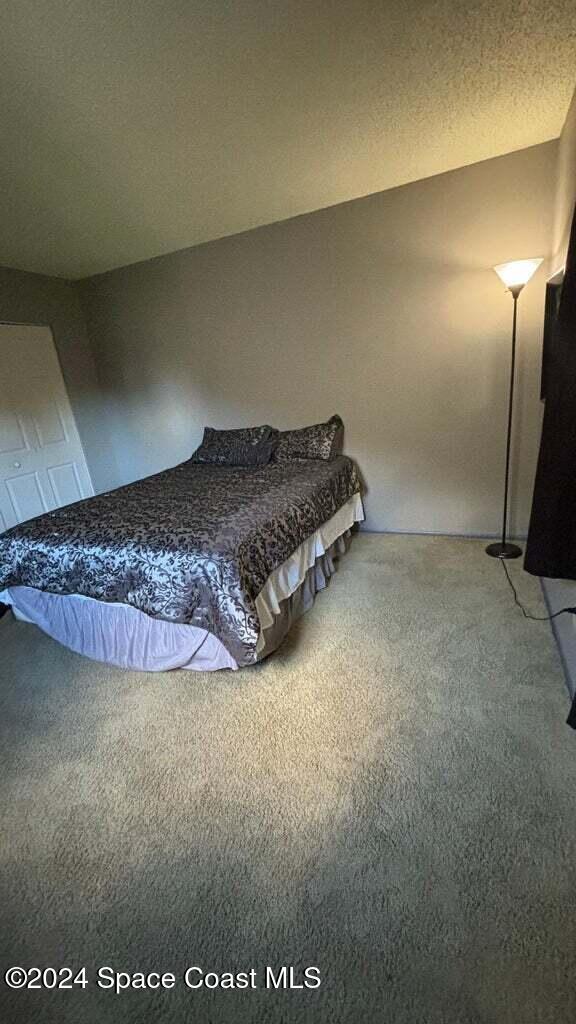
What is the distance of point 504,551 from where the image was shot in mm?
2740

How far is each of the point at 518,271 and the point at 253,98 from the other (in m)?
1.48

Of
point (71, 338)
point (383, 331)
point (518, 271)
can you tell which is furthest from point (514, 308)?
point (71, 338)

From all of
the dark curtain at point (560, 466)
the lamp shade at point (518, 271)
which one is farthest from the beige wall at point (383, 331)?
the dark curtain at point (560, 466)

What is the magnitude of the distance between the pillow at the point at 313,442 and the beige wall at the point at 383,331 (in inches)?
4.8

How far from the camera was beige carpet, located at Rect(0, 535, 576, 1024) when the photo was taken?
950mm

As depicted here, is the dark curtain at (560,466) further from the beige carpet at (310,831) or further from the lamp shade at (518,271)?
Answer: the lamp shade at (518,271)

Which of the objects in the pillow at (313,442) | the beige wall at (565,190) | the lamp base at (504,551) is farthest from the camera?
the pillow at (313,442)

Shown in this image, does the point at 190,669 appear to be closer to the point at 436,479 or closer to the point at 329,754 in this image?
the point at 329,754

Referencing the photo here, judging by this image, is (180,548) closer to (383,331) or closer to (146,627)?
(146,627)

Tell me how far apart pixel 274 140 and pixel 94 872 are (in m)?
2.93

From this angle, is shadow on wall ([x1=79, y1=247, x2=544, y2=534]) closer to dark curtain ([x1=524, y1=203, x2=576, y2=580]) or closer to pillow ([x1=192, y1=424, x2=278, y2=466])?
pillow ([x1=192, y1=424, x2=278, y2=466])

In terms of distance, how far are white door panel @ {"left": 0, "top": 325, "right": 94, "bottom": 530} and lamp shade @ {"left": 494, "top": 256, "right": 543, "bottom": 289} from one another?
3495 millimetres

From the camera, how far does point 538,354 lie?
103 inches

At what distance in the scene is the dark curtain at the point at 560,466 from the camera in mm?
1153
